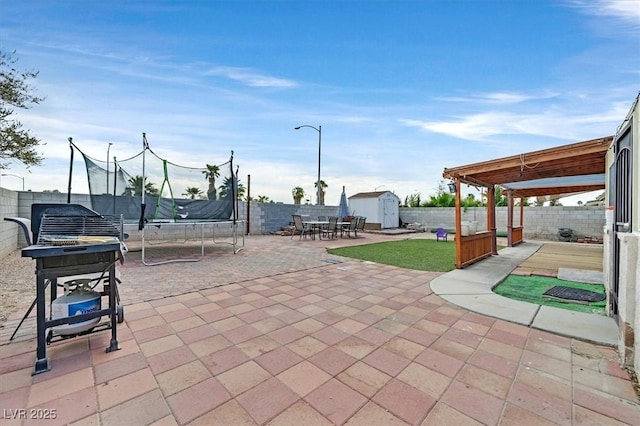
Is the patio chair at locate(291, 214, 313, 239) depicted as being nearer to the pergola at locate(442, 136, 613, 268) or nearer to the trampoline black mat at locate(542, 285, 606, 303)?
the pergola at locate(442, 136, 613, 268)

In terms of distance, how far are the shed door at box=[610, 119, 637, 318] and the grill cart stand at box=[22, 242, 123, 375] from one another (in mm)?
4202

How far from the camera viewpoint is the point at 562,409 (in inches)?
57.4

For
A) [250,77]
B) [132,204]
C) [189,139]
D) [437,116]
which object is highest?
[250,77]

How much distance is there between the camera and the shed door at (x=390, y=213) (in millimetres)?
14641

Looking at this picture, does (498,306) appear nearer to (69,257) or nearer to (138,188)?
(69,257)

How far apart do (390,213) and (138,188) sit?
1206 centimetres

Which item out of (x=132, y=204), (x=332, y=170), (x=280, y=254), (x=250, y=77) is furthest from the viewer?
(x=332, y=170)

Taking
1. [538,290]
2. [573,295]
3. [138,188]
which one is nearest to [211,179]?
[138,188]

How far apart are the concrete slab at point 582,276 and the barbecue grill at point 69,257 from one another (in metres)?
6.41

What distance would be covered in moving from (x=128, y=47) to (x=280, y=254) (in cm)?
546

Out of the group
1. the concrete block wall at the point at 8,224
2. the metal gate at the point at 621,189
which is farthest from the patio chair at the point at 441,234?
the concrete block wall at the point at 8,224

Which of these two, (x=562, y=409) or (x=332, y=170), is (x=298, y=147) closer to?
(x=332, y=170)

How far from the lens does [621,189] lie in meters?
2.70

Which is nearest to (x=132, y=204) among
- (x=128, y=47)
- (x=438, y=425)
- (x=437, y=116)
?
(x=128, y=47)
